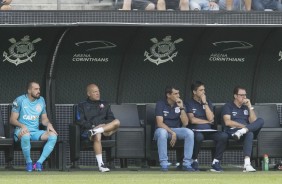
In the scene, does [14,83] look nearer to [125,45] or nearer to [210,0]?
[125,45]

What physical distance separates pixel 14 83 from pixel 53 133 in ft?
5.25

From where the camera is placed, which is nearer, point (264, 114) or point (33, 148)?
point (33, 148)

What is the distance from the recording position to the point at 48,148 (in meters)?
15.1

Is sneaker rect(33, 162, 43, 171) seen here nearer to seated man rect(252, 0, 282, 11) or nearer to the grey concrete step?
the grey concrete step

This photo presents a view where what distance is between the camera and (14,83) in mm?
16375

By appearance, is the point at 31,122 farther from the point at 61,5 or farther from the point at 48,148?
the point at 61,5

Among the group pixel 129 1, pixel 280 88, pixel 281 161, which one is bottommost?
pixel 281 161

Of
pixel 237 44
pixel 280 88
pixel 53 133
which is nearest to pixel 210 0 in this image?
pixel 237 44

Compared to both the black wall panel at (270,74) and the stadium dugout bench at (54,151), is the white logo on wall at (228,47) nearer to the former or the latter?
the black wall panel at (270,74)

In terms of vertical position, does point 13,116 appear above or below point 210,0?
below

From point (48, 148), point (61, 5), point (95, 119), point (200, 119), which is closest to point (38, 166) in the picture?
point (48, 148)

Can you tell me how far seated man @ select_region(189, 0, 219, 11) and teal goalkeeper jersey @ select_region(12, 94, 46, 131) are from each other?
297cm

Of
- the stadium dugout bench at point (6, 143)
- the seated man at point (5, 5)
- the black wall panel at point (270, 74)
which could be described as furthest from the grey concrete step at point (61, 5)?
the black wall panel at point (270, 74)

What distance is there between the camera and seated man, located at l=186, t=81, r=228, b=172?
51.2ft
